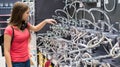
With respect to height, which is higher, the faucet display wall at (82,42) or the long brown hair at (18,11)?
the long brown hair at (18,11)

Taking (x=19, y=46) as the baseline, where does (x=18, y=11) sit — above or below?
above

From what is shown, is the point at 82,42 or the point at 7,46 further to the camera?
the point at 82,42

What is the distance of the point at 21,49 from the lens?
2.34 metres

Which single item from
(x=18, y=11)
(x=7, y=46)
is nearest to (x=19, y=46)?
(x=7, y=46)

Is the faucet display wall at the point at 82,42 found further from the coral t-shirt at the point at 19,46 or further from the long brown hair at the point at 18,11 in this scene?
the long brown hair at the point at 18,11

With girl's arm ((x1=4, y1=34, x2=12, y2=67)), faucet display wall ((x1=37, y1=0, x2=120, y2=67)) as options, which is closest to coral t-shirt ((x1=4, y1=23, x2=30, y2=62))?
girl's arm ((x1=4, y1=34, x2=12, y2=67))

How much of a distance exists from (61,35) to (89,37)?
86 centimetres

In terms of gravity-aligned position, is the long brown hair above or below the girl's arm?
above

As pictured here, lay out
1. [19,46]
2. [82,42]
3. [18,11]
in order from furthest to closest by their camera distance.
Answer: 1. [82,42]
2. [19,46]
3. [18,11]

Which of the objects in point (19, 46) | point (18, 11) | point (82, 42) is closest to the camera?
point (18, 11)

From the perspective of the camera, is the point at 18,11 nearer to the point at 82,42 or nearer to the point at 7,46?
the point at 7,46

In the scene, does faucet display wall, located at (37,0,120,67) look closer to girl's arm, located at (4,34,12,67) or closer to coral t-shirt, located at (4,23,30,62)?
coral t-shirt, located at (4,23,30,62)

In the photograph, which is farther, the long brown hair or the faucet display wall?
the long brown hair

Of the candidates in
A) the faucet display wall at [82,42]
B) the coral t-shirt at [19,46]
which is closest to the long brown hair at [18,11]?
the coral t-shirt at [19,46]
